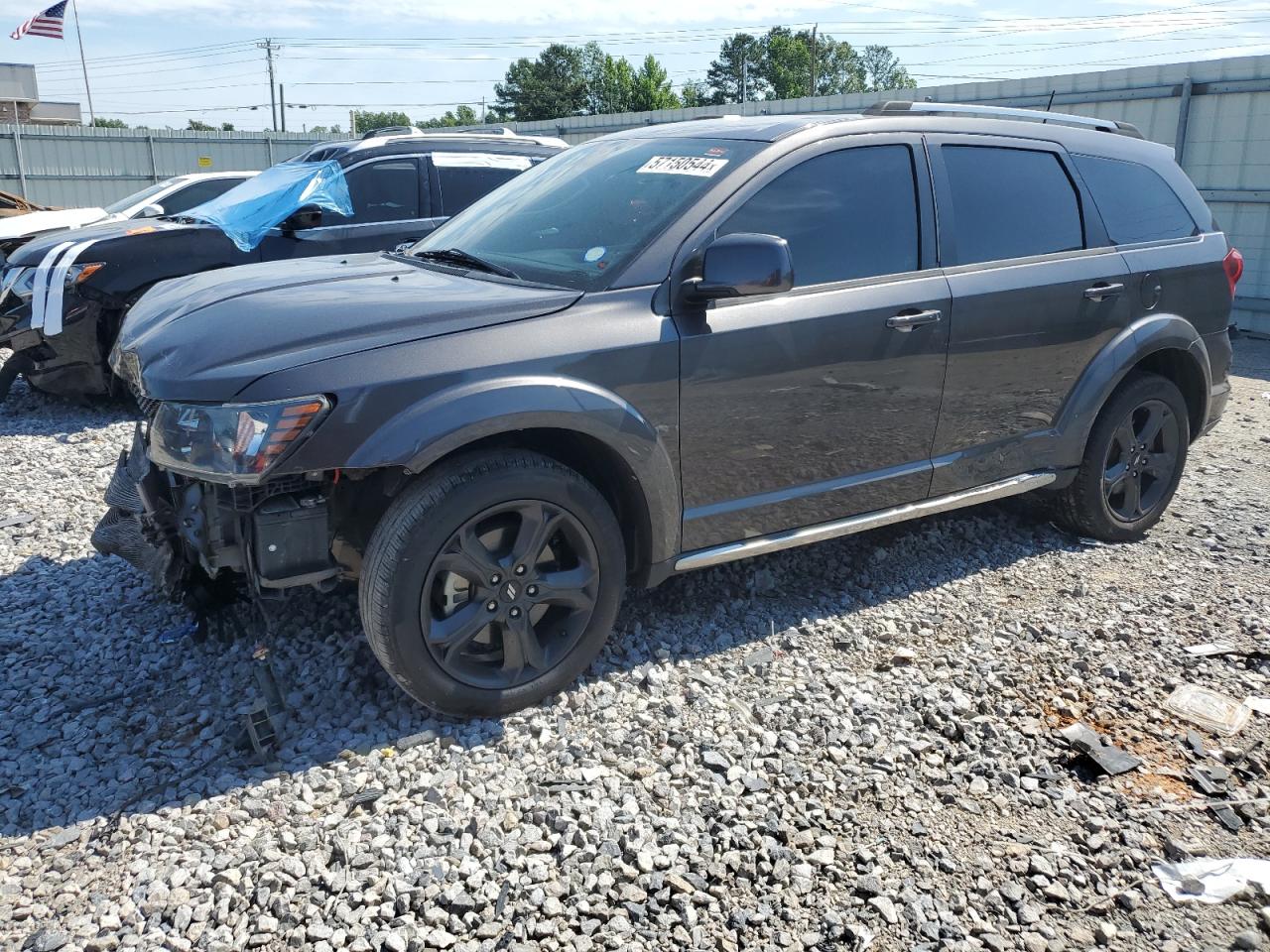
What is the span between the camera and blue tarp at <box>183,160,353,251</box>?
23.6 ft

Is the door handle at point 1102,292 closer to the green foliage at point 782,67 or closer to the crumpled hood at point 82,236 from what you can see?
the crumpled hood at point 82,236

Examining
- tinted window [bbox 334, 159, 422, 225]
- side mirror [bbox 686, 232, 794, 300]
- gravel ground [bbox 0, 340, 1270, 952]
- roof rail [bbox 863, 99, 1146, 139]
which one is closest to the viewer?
gravel ground [bbox 0, 340, 1270, 952]

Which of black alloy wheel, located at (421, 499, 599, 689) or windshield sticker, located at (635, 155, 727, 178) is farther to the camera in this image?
windshield sticker, located at (635, 155, 727, 178)

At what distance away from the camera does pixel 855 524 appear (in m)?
3.97

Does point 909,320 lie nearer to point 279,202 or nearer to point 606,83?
point 279,202

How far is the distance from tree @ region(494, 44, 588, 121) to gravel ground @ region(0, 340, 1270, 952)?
82.2 meters

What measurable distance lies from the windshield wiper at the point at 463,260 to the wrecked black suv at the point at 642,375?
0.06 ft

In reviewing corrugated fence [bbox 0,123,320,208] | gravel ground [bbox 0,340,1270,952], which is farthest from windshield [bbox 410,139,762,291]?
corrugated fence [bbox 0,123,320,208]

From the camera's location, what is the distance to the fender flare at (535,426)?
9.64 feet

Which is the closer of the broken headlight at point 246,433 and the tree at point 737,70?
the broken headlight at point 246,433

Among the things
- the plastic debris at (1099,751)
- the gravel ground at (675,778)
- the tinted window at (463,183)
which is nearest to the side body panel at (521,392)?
the gravel ground at (675,778)

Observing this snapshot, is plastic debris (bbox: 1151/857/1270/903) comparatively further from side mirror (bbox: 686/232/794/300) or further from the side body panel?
side mirror (bbox: 686/232/794/300)

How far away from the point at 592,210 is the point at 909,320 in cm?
127

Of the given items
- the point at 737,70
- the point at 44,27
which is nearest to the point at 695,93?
the point at 737,70
